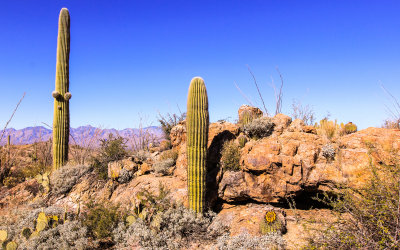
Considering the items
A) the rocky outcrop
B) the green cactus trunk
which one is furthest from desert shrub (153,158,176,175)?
the green cactus trunk

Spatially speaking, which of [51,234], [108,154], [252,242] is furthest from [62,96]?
[252,242]

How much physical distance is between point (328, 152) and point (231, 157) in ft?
7.20

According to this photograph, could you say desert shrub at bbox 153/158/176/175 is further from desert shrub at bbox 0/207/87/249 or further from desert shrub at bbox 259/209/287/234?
desert shrub at bbox 259/209/287/234

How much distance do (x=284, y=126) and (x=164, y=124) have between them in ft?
14.7

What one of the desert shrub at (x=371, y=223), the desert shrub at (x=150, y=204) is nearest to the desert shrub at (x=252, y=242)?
the desert shrub at (x=371, y=223)

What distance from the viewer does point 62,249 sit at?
15.6 ft

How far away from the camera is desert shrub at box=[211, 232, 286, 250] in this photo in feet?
15.3

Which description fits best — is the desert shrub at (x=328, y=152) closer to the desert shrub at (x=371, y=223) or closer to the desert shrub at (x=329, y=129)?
the desert shrub at (x=329, y=129)

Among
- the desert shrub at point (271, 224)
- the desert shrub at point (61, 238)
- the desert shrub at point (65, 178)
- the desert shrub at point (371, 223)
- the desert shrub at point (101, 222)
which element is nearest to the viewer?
the desert shrub at point (371, 223)

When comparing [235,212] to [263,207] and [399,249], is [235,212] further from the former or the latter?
[399,249]

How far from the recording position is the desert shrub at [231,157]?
20.1ft

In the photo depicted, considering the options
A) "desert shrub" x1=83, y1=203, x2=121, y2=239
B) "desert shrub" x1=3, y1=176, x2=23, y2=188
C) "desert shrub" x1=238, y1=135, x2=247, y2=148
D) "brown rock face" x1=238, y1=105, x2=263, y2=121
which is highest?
"brown rock face" x1=238, y1=105, x2=263, y2=121

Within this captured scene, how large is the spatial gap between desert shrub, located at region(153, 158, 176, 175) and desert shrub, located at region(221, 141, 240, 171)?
5.56 feet

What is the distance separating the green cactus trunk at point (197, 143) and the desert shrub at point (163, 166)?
1465 millimetres
